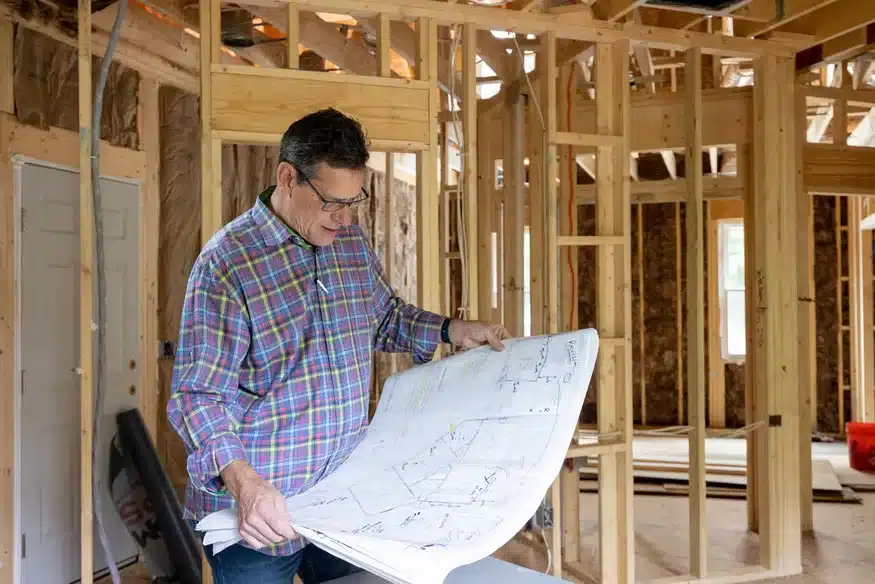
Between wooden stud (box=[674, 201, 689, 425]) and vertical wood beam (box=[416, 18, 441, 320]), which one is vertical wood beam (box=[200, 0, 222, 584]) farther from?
wooden stud (box=[674, 201, 689, 425])

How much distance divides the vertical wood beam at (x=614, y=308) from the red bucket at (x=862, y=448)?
12.7ft

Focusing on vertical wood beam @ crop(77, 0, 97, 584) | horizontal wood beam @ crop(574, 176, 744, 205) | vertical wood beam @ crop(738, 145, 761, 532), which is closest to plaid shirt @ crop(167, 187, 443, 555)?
vertical wood beam @ crop(77, 0, 97, 584)

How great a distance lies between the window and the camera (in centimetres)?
873

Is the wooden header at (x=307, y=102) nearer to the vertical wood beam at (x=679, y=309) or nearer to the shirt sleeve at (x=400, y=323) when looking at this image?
the shirt sleeve at (x=400, y=323)

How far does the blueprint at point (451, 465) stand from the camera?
118cm

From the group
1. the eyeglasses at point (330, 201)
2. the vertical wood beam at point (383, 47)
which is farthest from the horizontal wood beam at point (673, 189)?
the eyeglasses at point (330, 201)

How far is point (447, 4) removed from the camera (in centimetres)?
323

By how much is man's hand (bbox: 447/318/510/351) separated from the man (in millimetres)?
228

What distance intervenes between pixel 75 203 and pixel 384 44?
1923 millimetres

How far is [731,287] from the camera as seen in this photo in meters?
8.80

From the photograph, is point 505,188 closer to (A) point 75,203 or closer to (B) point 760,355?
(B) point 760,355

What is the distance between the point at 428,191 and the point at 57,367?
84.0 inches

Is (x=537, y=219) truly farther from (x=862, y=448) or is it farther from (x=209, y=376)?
(x=862, y=448)

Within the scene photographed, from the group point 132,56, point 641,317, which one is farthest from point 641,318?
point 132,56
